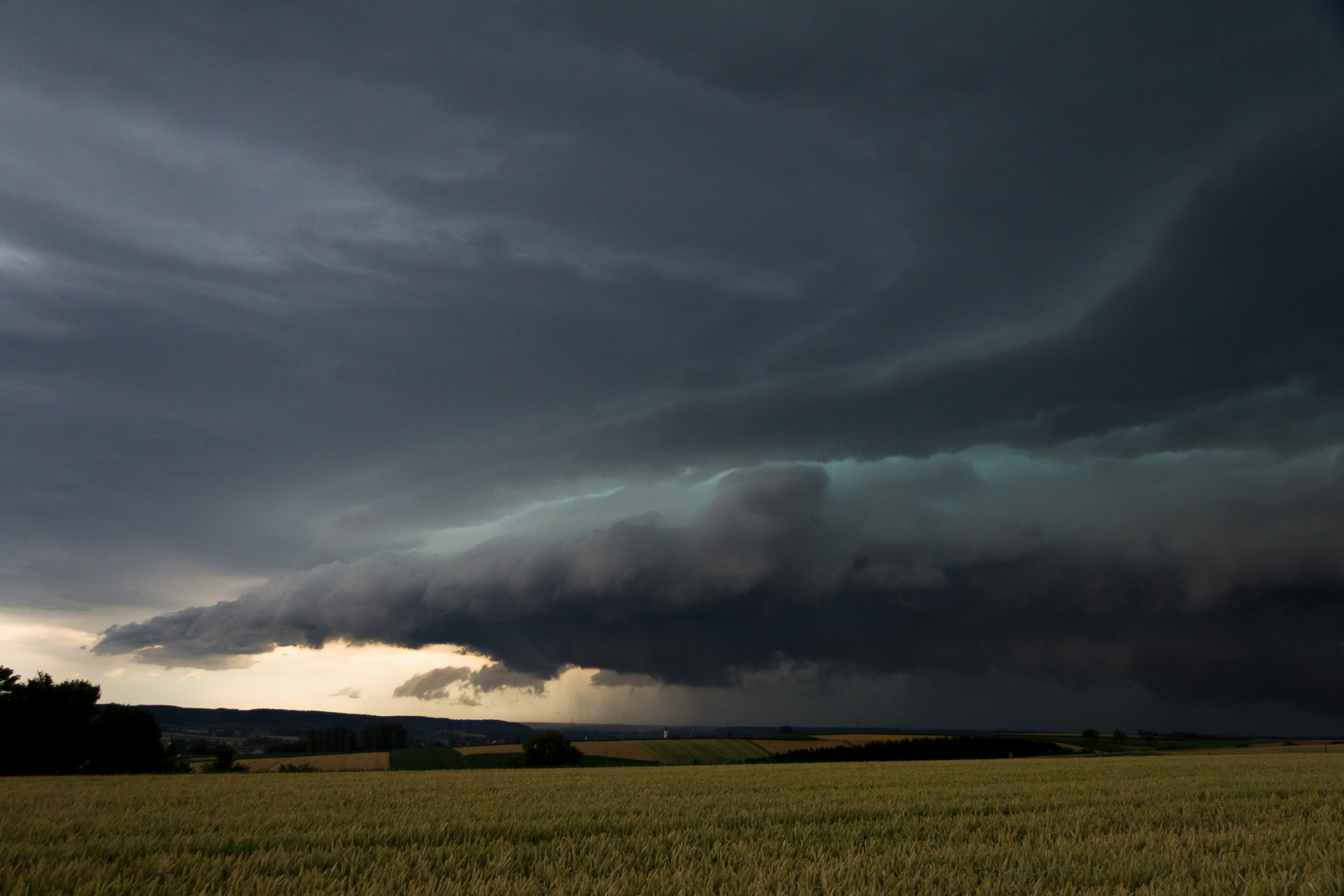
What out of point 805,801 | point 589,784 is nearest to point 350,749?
point 589,784

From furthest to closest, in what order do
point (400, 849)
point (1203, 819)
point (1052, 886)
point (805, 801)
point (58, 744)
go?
point (58, 744) < point (805, 801) < point (1203, 819) < point (400, 849) < point (1052, 886)

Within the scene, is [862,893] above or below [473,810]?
above

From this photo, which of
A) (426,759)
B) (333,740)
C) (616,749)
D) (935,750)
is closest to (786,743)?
(616,749)

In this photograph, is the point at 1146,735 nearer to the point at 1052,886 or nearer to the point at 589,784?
the point at 589,784

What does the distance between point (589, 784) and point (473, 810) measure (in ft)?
31.5

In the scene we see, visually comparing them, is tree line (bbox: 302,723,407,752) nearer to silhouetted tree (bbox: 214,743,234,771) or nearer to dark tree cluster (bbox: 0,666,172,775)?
silhouetted tree (bbox: 214,743,234,771)

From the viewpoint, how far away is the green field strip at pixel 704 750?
105 m

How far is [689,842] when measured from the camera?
9672mm

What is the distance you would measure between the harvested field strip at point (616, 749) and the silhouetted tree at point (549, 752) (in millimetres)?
12945

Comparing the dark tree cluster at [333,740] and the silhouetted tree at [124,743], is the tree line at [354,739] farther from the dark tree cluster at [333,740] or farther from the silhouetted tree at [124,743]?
the silhouetted tree at [124,743]

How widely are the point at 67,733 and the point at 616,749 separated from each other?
7198 centimetres

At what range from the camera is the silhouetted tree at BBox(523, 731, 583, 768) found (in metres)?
83.5

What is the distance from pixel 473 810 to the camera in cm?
1352

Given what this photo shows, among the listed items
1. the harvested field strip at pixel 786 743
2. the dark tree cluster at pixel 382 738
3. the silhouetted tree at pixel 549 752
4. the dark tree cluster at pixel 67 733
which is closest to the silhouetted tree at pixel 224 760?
the dark tree cluster at pixel 67 733
